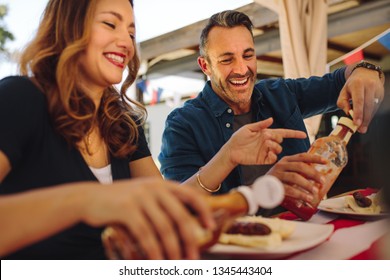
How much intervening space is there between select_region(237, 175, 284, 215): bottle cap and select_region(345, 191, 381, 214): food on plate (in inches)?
18.2

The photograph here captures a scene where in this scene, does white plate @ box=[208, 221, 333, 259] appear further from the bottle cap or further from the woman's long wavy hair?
the woman's long wavy hair

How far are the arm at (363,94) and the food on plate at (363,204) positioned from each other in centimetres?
15

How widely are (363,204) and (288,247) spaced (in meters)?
0.35

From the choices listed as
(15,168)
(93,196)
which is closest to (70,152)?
(15,168)

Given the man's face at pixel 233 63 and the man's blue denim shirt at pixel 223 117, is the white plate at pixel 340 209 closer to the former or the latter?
the man's blue denim shirt at pixel 223 117

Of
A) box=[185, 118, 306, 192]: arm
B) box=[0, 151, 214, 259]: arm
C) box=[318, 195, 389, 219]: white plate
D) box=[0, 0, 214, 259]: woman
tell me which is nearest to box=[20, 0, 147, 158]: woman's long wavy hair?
box=[0, 0, 214, 259]: woman

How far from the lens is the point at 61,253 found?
21.6 inches

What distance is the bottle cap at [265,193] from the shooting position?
0.32 meters

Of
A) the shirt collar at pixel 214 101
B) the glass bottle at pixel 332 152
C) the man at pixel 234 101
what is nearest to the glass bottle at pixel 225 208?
the glass bottle at pixel 332 152

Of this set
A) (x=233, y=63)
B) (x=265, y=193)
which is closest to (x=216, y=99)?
(x=233, y=63)

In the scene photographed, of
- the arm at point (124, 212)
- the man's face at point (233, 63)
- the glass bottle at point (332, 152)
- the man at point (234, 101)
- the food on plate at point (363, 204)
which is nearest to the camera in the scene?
the arm at point (124, 212)

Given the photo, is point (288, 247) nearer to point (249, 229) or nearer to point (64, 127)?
point (249, 229)
